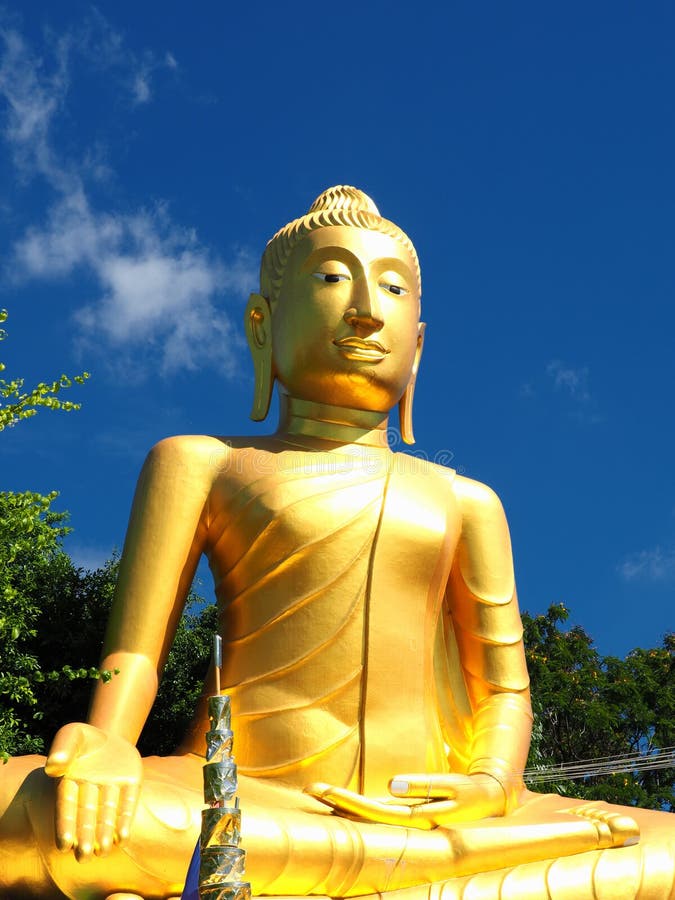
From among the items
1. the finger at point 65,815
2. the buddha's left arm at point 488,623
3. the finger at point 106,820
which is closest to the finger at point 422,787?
the buddha's left arm at point 488,623

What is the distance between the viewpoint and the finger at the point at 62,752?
479cm

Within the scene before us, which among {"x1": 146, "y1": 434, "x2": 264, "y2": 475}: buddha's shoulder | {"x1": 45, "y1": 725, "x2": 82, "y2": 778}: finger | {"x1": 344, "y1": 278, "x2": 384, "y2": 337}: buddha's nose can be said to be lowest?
{"x1": 45, "y1": 725, "x2": 82, "y2": 778}: finger

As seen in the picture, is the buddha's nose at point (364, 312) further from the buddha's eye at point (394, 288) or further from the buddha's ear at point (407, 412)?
the buddha's ear at point (407, 412)

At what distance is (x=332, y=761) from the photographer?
6.00 meters

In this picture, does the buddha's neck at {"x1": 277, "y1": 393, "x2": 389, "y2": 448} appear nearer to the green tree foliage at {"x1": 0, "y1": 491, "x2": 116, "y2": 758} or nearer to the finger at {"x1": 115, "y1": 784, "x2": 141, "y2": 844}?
the green tree foliage at {"x1": 0, "y1": 491, "x2": 116, "y2": 758}

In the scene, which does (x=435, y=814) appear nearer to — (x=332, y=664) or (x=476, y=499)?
(x=332, y=664)

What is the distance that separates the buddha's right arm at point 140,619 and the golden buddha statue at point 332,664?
1 centimetres

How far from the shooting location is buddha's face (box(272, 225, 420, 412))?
6.80m

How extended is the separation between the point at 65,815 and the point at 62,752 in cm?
26

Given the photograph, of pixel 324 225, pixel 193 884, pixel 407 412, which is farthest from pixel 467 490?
pixel 193 884

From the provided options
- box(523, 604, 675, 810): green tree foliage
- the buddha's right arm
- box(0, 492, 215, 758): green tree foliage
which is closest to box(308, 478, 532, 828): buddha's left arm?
the buddha's right arm

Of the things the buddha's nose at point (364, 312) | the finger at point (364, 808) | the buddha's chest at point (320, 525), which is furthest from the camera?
the buddha's nose at point (364, 312)

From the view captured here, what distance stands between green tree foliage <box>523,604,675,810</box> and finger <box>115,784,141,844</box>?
8.38m

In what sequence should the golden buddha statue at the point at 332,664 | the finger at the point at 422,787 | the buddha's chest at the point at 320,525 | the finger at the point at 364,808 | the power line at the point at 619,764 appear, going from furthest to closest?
the power line at the point at 619,764, the buddha's chest at the point at 320,525, the finger at the point at 422,787, the finger at the point at 364,808, the golden buddha statue at the point at 332,664
